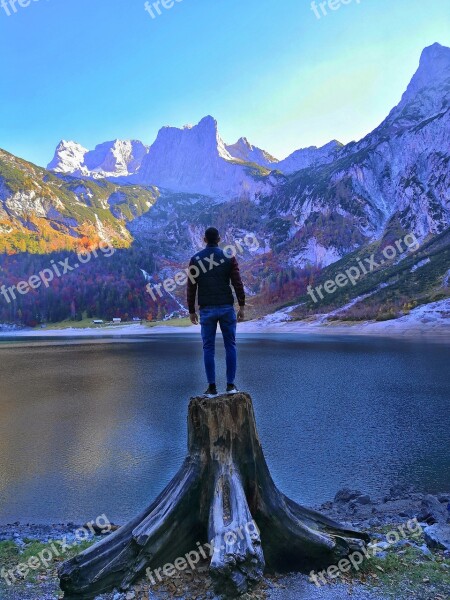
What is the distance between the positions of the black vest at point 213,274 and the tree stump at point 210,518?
89.5 inches

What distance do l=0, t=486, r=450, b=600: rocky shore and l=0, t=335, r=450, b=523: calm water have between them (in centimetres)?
416

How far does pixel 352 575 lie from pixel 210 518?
2958mm

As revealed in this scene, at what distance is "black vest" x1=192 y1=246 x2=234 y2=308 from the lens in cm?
931

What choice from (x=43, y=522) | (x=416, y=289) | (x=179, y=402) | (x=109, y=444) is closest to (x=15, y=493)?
(x=43, y=522)

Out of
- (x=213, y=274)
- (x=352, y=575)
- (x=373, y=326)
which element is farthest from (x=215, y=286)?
(x=373, y=326)

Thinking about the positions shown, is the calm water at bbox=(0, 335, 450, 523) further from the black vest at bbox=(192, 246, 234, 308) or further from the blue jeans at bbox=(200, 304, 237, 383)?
the black vest at bbox=(192, 246, 234, 308)

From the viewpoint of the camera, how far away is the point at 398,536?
38.3 ft

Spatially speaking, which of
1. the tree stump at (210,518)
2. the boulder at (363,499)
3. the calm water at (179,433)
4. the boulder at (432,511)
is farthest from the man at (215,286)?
the boulder at (363,499)

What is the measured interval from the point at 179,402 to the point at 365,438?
17.2 metres

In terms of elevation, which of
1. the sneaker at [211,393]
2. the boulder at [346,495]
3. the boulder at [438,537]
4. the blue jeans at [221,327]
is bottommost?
the boulder at [346,495]

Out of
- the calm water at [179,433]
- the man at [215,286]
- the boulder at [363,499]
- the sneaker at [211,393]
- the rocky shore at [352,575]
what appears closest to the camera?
the rocky shore at [352,575]

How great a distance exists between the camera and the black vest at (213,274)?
9.31 meters

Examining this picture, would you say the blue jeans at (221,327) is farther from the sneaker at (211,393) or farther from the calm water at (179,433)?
the calm water at (179,433)

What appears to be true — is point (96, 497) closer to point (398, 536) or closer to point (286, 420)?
point (398, 536)
